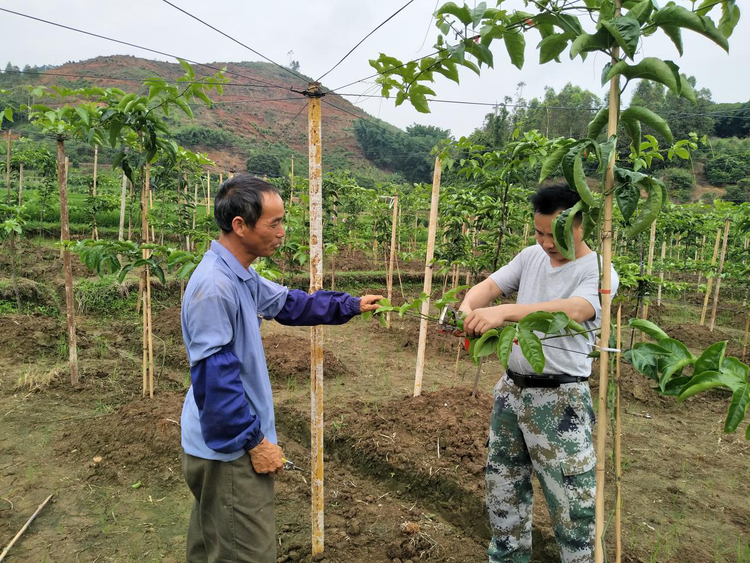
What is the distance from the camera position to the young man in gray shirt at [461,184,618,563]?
2.01m

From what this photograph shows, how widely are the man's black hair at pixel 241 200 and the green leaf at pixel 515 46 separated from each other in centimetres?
101

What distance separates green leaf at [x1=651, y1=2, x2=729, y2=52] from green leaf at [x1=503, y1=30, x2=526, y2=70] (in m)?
0.49

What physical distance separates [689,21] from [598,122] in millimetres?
300

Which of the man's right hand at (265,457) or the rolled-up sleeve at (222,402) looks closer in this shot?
the rolled-up sleeve at (222,402)

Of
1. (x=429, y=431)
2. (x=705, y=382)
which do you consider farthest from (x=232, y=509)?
(x=429, y=431)

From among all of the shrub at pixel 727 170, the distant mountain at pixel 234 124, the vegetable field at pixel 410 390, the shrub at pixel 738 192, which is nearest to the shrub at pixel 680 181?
the shrub at pixel 727 170

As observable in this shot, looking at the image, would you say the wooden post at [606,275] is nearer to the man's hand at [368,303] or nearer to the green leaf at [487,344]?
the green leaf at [487,344]

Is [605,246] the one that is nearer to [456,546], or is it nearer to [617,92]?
[617,92]

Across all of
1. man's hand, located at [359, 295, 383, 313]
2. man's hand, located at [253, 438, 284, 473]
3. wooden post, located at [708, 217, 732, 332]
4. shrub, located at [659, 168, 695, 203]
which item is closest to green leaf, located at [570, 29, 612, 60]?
man's hand, located at [359, 295, 383, 313]

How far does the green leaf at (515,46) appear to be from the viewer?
1620 millimetres

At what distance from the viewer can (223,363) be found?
5.52 ft

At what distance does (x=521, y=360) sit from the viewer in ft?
6.97

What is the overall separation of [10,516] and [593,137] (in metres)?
3.85

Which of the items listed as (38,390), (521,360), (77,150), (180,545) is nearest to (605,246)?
→ (521,360)
